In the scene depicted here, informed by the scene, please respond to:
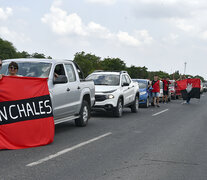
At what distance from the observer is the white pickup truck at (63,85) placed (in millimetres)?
8633

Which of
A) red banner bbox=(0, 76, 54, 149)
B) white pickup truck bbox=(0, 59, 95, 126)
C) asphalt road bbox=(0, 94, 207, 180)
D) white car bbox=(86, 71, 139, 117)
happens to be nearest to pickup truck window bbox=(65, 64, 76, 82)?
white pickup truck bbox=(0, 59, 95, 126)

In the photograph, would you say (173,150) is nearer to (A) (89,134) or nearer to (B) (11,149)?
(A) (89,134)

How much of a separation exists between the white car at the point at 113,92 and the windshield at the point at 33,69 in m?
4.72

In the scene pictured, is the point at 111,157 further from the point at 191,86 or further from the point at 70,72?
the point at 191,86

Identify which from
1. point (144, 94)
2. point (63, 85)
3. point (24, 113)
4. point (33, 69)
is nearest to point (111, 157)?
point (24, 113)

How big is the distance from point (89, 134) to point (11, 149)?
2759 millimetres

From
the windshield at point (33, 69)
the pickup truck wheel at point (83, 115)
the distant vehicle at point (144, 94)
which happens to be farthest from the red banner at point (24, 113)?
the distant vehicle at point (144, 94)

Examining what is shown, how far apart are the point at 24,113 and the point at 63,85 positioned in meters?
2.08

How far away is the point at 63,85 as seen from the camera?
9.09m

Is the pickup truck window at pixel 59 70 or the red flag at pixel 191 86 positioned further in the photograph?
the red flag at pixel 191 86

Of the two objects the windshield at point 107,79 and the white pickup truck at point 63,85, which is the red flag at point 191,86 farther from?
the white pickup truck at point 63,85

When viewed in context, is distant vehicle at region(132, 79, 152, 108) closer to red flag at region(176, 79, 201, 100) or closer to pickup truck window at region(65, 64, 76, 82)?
red flag at region(176, 79, 201, 100)

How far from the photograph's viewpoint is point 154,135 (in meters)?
9.41

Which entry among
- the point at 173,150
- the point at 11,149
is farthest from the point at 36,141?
the point at 173,150
